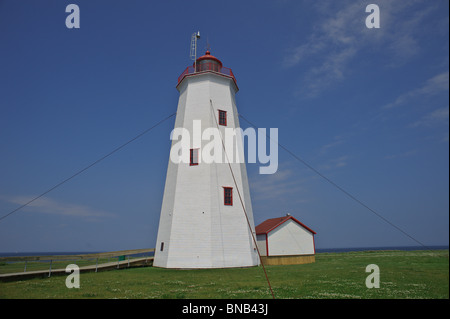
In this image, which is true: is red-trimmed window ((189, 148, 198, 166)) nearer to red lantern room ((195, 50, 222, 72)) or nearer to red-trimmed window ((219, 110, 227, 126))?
red-trimmed window ((219, 110, 227, 126))

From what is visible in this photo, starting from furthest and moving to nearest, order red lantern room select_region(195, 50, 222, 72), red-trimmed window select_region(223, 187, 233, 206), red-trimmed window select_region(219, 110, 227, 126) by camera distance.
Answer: red lantern room select_region(195, 50, 222, 72), red-trimmed window select_region(219, 110, 227, 126), red-trimmed window select_region(223, 187, 233, 206)

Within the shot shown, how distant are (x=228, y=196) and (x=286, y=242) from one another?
933 cm

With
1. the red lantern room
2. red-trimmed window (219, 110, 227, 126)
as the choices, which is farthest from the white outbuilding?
the red lantern room

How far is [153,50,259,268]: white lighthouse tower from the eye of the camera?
19750 millimetres

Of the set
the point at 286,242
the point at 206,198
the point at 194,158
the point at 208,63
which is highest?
the point at 208,63

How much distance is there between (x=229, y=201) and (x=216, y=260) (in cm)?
441

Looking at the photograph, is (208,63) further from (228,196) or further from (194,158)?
(228,196)

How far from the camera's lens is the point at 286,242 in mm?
26656

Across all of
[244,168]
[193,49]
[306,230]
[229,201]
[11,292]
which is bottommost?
[11,292]

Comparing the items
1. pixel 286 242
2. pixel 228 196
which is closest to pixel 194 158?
→ pixel 228 196

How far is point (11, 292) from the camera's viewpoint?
10570 millimetres
